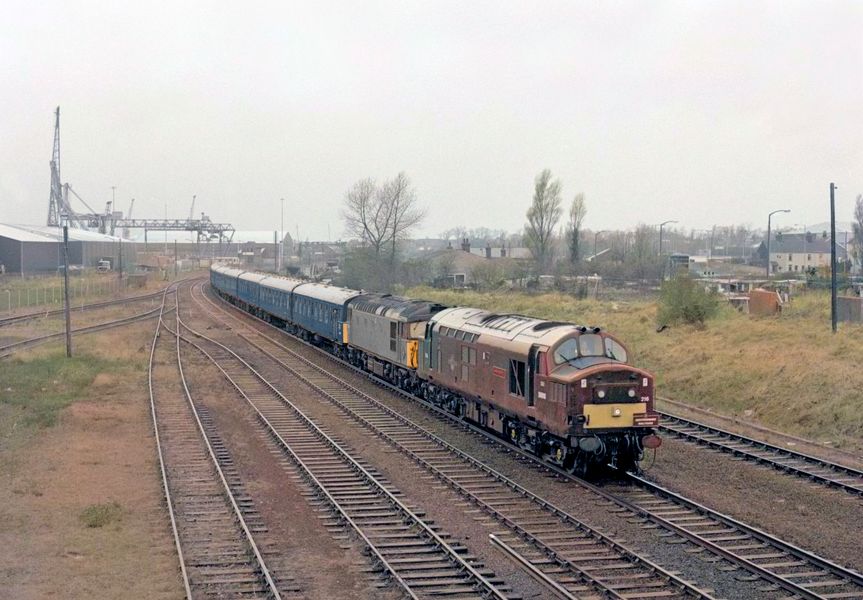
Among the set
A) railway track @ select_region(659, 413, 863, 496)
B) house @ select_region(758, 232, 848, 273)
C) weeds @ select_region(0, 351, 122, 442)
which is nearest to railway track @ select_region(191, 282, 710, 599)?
railway track @ select_region(659, 413, 863, 496)

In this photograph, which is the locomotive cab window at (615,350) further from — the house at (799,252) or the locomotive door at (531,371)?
the house at (799,252)

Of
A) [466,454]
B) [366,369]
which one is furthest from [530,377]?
[366,369]

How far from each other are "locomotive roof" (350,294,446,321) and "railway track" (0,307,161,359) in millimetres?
16406

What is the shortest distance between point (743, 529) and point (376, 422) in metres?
12.7

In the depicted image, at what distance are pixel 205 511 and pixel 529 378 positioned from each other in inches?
286

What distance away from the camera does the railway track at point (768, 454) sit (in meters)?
19.0

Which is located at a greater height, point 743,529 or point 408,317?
point 408,317

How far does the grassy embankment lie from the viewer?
2526 cm

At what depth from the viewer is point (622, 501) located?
17.0 metres

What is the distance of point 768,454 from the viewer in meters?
21.8

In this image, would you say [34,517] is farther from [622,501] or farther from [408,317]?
[408,317]

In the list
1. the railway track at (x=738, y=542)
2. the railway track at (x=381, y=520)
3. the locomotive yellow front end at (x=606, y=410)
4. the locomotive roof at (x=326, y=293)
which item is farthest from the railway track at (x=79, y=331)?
the railway track at (x=738, y=542)

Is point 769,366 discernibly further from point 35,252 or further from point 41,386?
point 35,252

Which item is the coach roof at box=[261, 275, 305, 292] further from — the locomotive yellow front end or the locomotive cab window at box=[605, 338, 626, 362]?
the locomotive yellow front end
